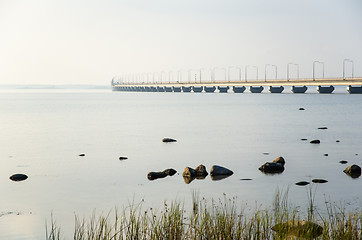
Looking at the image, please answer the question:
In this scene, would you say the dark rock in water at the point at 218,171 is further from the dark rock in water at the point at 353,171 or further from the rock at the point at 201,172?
the dark rock in water at the point at 353,171

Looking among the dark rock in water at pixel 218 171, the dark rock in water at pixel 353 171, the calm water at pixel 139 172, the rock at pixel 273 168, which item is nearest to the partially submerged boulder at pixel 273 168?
the rock at pixel 273 168

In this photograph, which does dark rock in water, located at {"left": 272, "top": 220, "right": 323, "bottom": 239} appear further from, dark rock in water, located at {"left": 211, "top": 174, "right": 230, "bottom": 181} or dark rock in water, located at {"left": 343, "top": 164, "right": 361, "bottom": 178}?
dark rock in water, located at {"left": 343, "top": 164, "right": 361, "bottom": 178}

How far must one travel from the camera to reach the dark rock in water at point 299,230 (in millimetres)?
11195

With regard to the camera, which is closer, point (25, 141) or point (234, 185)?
point (234, 185)

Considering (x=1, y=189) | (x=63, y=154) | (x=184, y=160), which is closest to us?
(x=1, y=189)

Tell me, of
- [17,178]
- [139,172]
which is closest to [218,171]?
[139,172]

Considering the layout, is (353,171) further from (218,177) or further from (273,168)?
(218,177)

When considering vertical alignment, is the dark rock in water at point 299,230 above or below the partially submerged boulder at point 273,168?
above

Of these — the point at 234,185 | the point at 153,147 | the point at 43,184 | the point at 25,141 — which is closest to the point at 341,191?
the point at 234,185

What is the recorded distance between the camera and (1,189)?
2070 cm

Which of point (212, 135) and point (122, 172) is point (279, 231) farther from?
point (212, 135)

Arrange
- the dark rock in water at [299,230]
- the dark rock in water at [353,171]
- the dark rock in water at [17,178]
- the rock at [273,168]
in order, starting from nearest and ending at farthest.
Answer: the dark rock in water at [299,230] < the dark rock in water at [353,171] < the dark rock in water at [17,178] < the rock at [273,168]

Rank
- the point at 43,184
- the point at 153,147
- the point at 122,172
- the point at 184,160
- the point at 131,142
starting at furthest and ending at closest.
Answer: the point at 131,142 → the point at 153,147 → the point at 184,160 → the point at 122,172 → the point at 43,184

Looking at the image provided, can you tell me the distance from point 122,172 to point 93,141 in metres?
17.6
